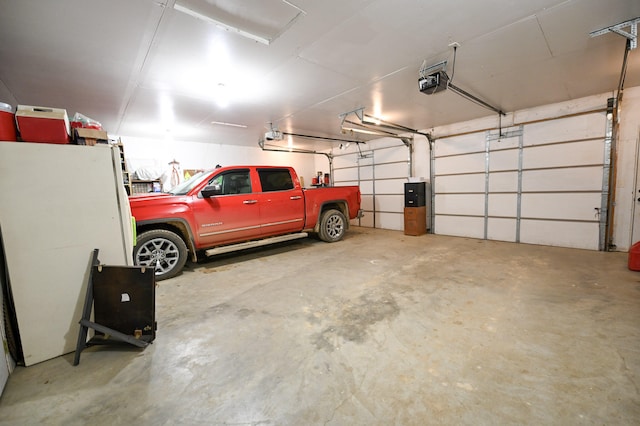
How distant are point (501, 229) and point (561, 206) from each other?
117 cm

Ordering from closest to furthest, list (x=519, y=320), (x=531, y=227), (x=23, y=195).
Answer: (x=23, y=195)
(x=519, y=320)
(x=531, y=227)

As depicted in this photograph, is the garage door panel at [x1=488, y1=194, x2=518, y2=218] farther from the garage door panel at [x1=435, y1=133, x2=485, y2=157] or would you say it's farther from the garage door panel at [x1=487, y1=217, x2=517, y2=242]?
the garage door panel at [x1=435, y1=133, x2=485, y2=157]

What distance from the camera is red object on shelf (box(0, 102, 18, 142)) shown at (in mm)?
1750

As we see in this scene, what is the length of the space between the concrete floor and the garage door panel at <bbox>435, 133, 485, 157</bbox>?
12.2ft

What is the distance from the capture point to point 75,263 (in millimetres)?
1993

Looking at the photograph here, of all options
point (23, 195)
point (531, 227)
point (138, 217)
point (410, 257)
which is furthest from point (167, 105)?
point (531, 227)

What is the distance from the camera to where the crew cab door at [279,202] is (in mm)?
4723

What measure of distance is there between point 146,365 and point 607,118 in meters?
7.70

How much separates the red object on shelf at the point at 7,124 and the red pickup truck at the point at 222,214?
185 centimetres

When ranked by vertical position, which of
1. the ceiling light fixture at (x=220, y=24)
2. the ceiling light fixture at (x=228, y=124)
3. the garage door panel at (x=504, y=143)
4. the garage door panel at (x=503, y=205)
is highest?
the ceiling light fixture at (x=228, y=124)

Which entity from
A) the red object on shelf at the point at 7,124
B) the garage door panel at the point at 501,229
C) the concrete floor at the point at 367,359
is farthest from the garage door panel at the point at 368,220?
the red object on shelf at the point at 7,124

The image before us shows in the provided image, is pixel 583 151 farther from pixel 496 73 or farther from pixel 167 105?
pixel 167 105

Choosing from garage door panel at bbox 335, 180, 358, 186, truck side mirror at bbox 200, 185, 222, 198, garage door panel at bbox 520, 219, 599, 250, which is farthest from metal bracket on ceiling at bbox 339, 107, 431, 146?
garage door panel at bbox 520, 219, 599, 250

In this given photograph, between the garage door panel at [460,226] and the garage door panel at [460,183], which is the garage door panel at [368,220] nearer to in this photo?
the garage door panel at [460,226]
